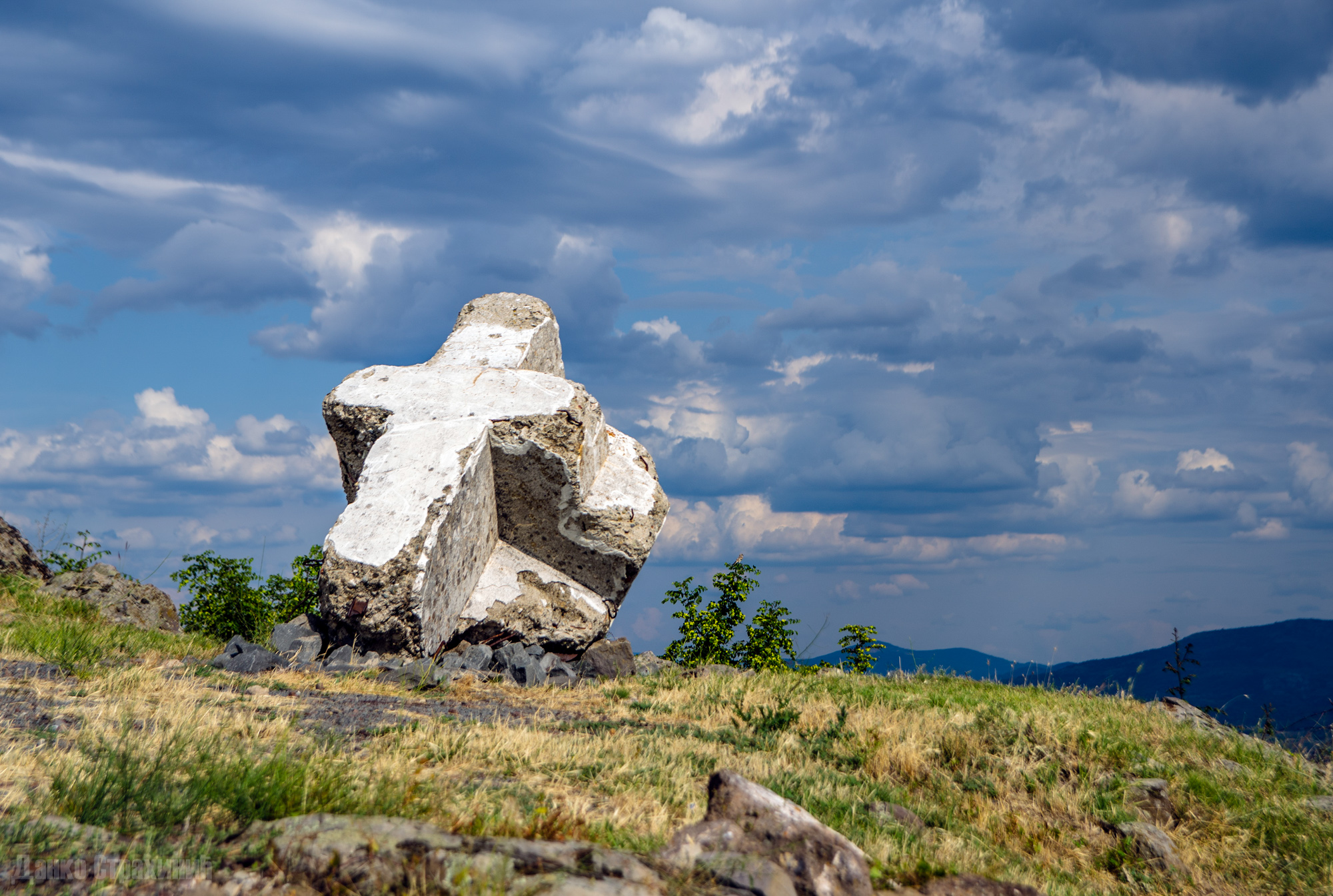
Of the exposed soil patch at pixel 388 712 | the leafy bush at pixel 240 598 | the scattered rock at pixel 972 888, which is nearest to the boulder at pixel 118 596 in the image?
the leafy bush at pixel 240 598

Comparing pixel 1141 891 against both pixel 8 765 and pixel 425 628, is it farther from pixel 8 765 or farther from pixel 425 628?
pixel 425 628

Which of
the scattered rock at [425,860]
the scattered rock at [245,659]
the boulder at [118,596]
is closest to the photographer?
the scattered rock at [425,860]

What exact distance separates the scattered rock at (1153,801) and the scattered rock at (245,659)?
8202 mm

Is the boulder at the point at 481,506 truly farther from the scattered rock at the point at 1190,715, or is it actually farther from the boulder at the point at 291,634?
the scattered rock at the point at 1190,715

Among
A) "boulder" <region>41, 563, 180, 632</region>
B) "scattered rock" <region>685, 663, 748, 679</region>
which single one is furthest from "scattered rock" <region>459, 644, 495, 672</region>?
"boulder" <region>41, 563, 180, 632</region>

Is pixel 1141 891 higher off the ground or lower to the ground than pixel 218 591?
Answer: lower

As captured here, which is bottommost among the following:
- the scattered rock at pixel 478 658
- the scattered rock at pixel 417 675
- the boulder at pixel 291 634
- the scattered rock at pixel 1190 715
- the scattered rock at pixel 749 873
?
the scattered rock at pixel 749 873

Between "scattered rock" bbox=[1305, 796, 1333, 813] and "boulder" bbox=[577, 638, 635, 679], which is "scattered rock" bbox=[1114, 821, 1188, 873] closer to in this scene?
"scattered rock" bbox=[1305, 796, 1333, 813]

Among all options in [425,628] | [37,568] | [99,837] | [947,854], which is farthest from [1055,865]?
[37,568]

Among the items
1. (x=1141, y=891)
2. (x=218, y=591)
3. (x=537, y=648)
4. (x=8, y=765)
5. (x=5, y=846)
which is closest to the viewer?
(x=5, y=846)

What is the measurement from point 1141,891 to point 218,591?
1321 centimetres

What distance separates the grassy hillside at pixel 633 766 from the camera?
393 centimetres

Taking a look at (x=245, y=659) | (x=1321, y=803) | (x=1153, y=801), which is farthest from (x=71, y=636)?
(x=1321, y=803)

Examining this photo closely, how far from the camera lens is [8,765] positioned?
4605 mm
